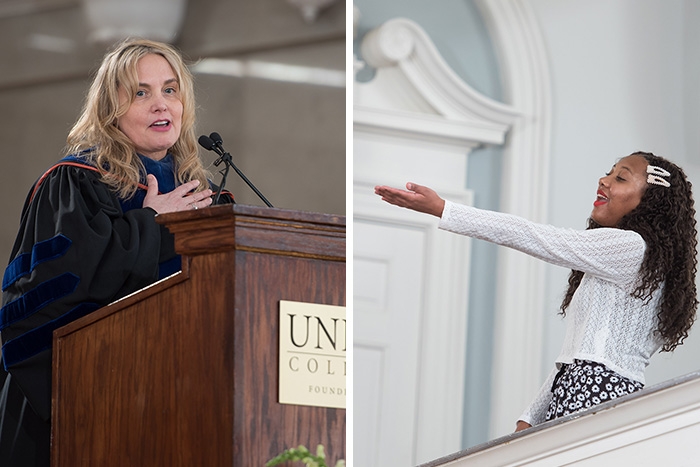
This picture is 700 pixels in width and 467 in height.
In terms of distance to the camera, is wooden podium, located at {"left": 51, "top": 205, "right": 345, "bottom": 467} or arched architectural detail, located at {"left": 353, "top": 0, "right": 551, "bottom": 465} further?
arched architectural detail, located at {"left": 353, "top": 0, "right": 551, "bottom": 465}

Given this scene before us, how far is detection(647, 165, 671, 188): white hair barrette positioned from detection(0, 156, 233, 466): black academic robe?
1.42 meters

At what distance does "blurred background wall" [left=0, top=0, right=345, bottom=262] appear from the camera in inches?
272

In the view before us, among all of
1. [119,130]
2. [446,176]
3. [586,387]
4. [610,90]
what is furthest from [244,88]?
[586,387]

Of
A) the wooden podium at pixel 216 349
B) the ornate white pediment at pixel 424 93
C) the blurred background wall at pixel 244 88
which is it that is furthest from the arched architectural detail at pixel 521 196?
the wooden podium at pixel 216 349

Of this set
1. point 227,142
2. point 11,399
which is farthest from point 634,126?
point 11,399

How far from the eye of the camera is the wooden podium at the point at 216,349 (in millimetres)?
2420

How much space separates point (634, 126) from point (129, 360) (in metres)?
3.84

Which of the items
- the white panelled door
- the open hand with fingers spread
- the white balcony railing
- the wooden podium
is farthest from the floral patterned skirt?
the white panelled door

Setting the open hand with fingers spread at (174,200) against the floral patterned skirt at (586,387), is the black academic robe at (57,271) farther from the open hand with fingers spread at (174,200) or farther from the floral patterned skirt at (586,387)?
the floral patterned skirt at (586,387)

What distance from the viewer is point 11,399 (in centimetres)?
317

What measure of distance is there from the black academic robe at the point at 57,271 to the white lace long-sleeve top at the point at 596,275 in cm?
88

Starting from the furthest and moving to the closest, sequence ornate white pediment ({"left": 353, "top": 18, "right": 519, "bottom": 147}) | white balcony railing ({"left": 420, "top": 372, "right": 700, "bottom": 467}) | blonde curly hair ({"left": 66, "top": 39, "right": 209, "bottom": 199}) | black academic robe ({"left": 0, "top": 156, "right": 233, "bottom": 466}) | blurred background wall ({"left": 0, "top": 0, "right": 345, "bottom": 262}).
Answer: blurred background wall ({"left": 0, "top": 0, "right": 345, "bottom": 262})
ornate white pediment ({"left": 353, "top": 18, "right": 519, "bottom": 147})
blonde curly hair ({"left": 66, "top": 39, "right": 209, "bottom": 199})
black academic robe ({"left": 0, "top": 156, "right": 233, "bottom": 466})
white balcony railing ({"left": 420, "top": 372, "right": 700, "bottom": 467})

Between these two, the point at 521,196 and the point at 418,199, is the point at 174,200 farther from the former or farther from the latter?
the point at 521,196

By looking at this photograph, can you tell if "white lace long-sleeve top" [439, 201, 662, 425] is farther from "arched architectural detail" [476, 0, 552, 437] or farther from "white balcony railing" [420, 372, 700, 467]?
"arched architectural detail" [476, 0, 552, 437]
